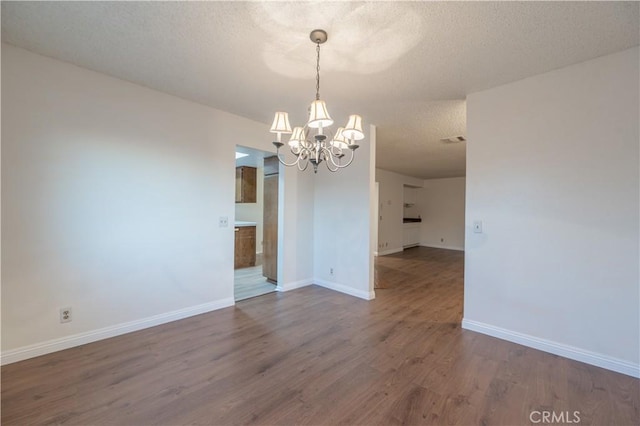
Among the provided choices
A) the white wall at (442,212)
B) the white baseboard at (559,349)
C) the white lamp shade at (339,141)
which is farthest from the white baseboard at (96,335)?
the white wall at (442,212)

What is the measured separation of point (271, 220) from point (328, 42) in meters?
2.86

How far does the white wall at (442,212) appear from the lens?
8688mm

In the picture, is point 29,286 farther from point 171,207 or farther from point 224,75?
point 224,75

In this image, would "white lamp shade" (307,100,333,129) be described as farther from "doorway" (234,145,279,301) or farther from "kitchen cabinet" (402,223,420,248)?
"kitchen cabinet" (402,223,420,248)

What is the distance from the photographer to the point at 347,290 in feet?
13.0

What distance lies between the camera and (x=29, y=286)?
217cm

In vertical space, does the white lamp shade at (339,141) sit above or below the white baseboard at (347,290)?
above

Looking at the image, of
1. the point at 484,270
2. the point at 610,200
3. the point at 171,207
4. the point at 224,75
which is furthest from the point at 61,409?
the point at 610,200

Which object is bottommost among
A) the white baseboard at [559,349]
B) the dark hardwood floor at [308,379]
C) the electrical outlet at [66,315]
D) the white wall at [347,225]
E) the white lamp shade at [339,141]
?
the dark hardwood floor at [308,379]

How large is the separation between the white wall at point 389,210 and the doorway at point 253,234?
338 centimetres

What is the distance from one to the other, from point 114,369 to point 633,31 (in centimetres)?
445

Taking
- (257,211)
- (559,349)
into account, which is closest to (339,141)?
(559,349)

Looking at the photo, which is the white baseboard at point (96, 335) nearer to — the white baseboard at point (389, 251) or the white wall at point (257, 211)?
the white wall at point (257, 211)

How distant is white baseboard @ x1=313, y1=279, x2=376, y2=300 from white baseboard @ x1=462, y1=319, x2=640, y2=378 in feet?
4.00
